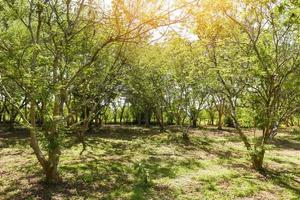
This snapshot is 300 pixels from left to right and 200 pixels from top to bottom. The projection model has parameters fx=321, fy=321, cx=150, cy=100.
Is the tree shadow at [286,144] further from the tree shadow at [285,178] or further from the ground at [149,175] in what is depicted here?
the tree shadow at [285,178]

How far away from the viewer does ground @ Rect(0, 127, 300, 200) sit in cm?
1195

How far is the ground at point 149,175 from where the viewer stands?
11945 millimetres

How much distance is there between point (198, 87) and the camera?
26297 millimetres

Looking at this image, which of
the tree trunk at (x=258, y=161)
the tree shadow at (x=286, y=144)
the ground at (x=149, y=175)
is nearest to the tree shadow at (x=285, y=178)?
the ground at (x=149, y=175)

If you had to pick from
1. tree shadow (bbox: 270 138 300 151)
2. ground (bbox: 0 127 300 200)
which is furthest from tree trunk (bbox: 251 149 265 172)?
tree shadow (bbox: 270 138 300 151)

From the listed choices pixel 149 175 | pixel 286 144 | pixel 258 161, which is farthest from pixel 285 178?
pixel 286 144

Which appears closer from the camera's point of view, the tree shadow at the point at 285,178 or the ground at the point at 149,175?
the ground at the point at 149,175

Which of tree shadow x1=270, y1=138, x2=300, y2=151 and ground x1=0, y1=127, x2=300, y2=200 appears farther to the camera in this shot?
tree shadow x1=270, y1=138, x2=300, y2=151

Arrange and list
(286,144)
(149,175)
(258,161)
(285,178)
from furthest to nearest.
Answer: (286,144) → (258,161) → (285,178) → (149,175)

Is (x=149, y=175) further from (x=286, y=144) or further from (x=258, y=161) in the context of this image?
(x=286, y=144)

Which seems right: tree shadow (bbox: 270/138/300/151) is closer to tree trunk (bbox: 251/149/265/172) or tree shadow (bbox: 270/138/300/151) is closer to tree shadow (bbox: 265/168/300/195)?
tree shadow (bbox: 265/168/300/195)

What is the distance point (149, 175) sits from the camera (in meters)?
14.3

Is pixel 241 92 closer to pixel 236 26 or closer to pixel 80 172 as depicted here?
pixel 236 26

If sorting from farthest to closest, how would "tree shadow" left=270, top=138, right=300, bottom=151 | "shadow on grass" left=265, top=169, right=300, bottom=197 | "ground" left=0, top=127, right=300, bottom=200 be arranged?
1. "tree shadow" left=270, top=138, right=300, bottom=151
2. "shadow on grass" left=265, top=169, right=300, bottom=197
3. "ground" left=0, top=127, right=300, bottom=200
